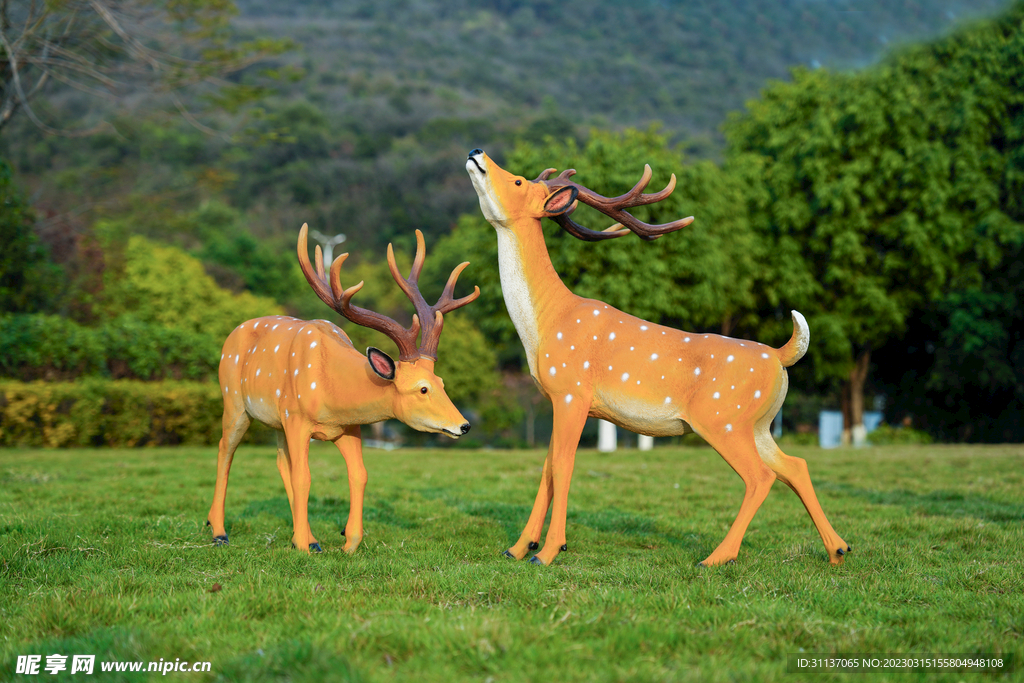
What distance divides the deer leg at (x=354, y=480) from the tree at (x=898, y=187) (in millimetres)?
18302

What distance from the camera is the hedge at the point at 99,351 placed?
18.6m

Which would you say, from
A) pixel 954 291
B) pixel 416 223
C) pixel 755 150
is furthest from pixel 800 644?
pixel 416 223

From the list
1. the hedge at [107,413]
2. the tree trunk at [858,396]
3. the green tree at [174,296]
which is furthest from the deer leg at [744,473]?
the green tree at [174,296]

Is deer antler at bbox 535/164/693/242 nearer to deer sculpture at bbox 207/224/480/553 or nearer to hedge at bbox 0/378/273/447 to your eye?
deer sculpture at bbox 207/224/480/553

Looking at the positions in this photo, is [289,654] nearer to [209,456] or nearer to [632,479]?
[632,479]

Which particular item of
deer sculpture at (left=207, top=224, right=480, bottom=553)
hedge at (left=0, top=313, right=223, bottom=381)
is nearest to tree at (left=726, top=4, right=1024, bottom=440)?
hedge at (left=0, top=313, right=223, bottom=381)

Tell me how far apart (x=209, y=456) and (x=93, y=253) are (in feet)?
56.2

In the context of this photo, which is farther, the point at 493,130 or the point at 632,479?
the point at 493,130

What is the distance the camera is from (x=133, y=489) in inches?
406

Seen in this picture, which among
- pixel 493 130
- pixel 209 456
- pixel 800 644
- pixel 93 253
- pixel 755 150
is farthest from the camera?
pixel 493 130

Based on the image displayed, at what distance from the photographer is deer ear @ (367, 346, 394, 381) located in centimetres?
623

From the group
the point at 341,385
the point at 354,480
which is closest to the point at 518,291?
the point at 341,385

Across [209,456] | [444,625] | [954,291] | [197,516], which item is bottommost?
[209,456]

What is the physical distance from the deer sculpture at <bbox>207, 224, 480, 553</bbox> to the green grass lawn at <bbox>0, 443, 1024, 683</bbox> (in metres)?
0.64
